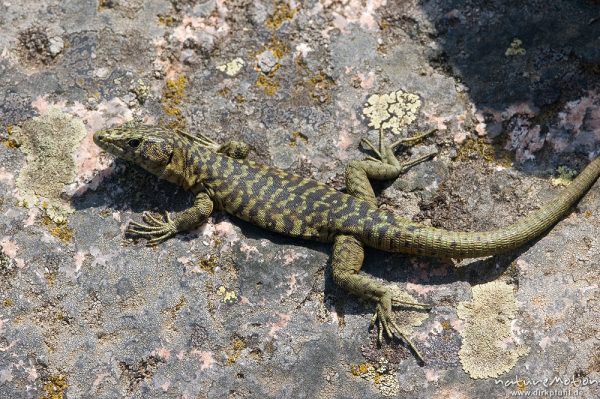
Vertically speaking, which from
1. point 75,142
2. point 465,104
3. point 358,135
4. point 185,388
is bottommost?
point 185,388

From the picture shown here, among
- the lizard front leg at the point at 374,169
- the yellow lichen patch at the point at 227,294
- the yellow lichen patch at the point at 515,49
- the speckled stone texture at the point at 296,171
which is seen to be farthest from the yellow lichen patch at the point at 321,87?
the yellow lichen patch at the point at 227,294

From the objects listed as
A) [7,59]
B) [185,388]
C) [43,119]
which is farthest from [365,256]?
[7,59]

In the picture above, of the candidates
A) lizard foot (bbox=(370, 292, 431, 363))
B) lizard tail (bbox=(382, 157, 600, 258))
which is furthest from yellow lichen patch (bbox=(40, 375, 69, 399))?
lizard tail (bbox=(382, 157, 600, 258))

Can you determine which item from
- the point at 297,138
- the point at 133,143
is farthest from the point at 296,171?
the point at 133,143

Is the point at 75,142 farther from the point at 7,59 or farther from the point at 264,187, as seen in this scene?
the point at 264,187

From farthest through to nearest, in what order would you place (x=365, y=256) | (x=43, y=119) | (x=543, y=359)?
(x=43, y=119), (x=365, y=256), (x=543, y=359)

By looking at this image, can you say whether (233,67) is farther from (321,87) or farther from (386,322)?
(386,322)
